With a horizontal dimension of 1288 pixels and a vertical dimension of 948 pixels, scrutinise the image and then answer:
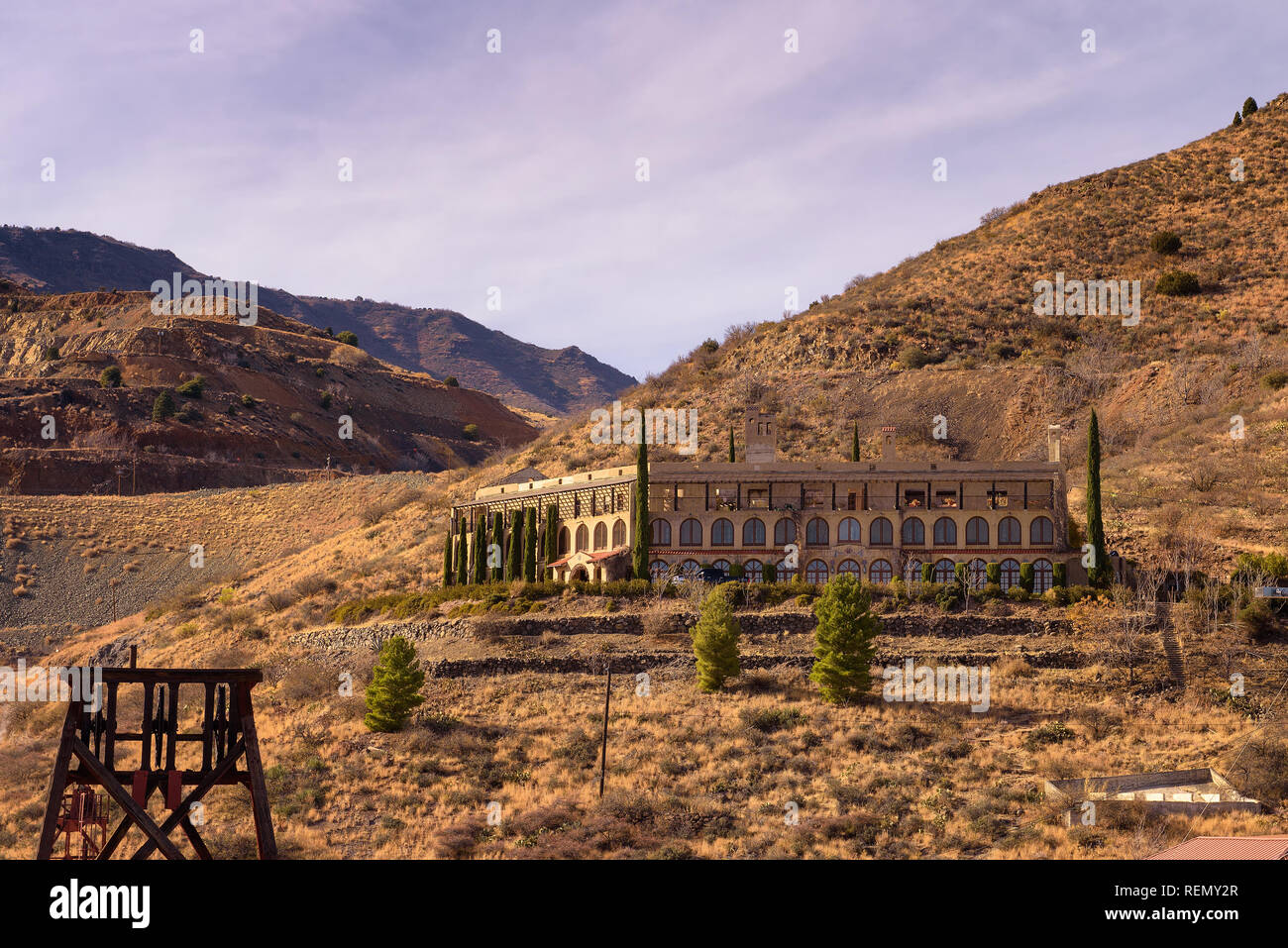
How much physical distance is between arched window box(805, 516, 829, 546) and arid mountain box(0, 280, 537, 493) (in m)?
81.6

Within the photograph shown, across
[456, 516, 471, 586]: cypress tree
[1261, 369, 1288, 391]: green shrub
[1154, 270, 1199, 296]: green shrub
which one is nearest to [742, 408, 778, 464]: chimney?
[456, 516, 471, 586]: cypress tree

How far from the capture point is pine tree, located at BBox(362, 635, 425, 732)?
156 ft

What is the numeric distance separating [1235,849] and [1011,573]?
31.8m

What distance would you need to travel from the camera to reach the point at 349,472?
140m

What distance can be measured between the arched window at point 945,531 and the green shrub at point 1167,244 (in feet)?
210

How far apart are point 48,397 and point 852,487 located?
99161 millimetres

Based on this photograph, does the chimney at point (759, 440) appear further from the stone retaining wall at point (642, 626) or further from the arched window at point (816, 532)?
the stone retaining wall at point (642, 626)

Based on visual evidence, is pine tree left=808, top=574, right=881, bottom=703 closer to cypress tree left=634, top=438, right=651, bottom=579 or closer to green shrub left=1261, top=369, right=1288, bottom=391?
cypress tree left=634, top=438, right=651, bottom=579

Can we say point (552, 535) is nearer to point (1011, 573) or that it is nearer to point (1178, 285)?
point (1011, 573)

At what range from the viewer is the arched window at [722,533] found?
60062 millimetres

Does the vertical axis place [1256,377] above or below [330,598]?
above

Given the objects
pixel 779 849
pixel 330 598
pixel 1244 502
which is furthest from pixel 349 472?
pixel 779 849

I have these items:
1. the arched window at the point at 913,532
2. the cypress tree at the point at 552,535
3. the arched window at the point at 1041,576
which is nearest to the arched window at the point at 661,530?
the cypress tree at the point at 552,535
